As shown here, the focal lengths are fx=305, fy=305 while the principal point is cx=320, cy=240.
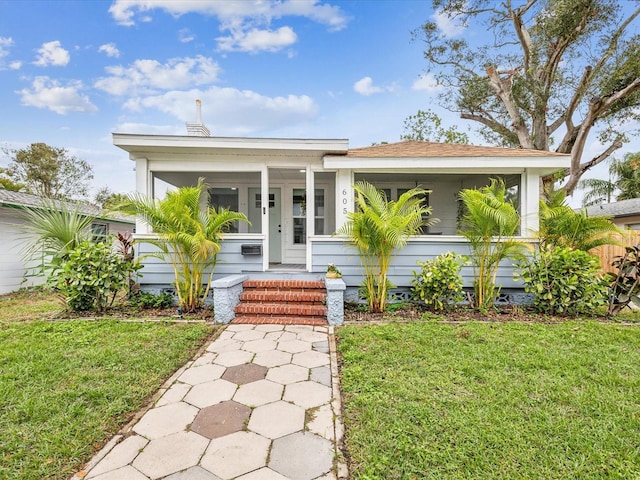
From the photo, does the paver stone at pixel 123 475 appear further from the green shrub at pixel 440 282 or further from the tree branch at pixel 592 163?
the tree branch at pixel 592 163

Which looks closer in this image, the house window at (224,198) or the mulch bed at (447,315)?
the mulch bed at (447,315)

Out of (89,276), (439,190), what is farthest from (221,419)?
(439,190)

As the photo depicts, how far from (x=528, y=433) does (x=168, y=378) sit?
9.58ft

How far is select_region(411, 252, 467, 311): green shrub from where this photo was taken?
4.89m

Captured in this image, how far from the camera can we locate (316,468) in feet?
5.75

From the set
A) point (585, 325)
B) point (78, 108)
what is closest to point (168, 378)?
point (585, 325)

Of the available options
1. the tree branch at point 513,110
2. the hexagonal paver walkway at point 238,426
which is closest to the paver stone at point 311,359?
the hexagonal paver walkway at point 238,426

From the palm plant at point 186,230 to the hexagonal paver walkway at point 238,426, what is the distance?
1986 mm

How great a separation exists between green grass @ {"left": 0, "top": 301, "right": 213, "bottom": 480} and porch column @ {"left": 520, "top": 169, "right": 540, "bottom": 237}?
5.81 meters

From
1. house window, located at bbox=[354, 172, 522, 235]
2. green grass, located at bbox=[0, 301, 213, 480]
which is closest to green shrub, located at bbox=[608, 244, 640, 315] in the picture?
house window, located at bbox=[354, 172, 522, 235]

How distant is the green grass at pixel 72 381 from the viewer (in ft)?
6.11

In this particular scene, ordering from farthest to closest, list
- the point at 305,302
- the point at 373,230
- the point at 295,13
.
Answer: the point at 295,13 → the point at 305,302 → the point at 373,230

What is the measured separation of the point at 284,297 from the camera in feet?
16.8

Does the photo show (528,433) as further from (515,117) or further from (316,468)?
(515,117)
